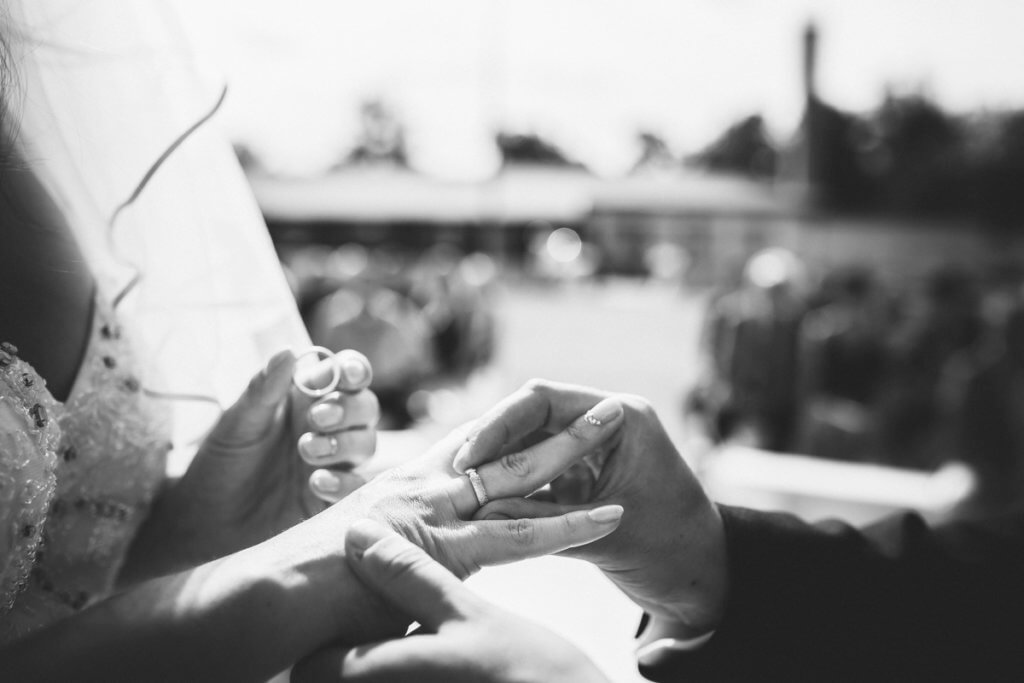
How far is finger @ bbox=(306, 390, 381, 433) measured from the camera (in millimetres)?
1309

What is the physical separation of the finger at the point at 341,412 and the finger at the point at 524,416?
24 cm

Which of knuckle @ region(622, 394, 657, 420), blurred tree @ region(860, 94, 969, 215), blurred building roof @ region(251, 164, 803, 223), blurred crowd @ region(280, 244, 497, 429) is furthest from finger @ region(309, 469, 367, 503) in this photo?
blurred tree @ region(860, 94, 969, 215)

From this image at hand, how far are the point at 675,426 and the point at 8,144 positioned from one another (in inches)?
307

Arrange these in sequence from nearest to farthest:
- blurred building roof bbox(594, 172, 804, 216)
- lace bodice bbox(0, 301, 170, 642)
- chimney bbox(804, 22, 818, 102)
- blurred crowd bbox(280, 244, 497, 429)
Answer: lace bodice bbox(0, 301, 170, 642) → blurred crowd bbox(280, 244, 497, 429) → chimney bbox(804, 22, 818, 102) → blurred building roof bbox(594, 172, 804, 216)

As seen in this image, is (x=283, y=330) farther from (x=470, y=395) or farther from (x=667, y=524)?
(x=470, y=395)

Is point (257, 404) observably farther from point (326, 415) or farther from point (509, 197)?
point (509, 197)

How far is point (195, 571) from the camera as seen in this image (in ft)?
3.11

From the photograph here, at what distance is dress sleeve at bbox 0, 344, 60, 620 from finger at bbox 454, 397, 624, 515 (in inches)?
21.0

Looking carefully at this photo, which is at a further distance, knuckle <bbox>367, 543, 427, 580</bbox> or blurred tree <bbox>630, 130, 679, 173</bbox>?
blurred tree <bbox>630, 130, 679, 173</bbox>

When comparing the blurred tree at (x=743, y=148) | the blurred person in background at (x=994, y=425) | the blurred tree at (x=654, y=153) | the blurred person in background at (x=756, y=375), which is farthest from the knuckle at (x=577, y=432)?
the blurred tree at (x=654, y=153)

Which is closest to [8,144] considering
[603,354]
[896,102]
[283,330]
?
[283,330]

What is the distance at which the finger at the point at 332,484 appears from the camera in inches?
50.5

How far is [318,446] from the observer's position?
131cm

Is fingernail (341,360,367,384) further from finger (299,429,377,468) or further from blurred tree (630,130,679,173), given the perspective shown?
blurred tree (630,130,679,173)
